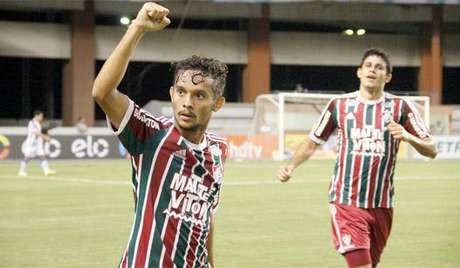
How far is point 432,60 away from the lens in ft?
185

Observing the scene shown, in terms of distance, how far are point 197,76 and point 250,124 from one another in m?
44.2

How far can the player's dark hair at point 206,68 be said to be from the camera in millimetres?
4887

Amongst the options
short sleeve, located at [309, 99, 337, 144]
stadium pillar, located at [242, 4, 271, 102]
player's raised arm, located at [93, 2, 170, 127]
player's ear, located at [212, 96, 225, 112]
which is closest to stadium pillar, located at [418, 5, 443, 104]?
stadium pillar, located at [242, 4, 271, 102]

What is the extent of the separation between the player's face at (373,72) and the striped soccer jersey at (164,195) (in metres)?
3.96

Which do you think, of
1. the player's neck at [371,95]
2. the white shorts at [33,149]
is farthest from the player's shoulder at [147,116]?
the white shorts at [33,149]

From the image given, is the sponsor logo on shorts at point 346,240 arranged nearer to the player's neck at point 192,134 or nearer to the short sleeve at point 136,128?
the player's neck at point 192,134

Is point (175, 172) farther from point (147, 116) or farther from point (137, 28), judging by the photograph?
point (137, 28)

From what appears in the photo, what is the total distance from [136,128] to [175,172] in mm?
332

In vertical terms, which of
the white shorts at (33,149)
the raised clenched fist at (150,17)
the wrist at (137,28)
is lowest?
the white shorts at (33,149)

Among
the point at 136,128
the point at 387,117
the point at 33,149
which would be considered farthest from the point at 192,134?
the point at 33,149

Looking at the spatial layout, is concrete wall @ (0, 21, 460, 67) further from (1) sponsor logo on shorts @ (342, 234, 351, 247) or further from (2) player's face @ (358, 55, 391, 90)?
(1) sponsor logo on shorts @ (342, 234, 351, 247)

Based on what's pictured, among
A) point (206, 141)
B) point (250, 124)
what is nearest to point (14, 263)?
point (206, 141)

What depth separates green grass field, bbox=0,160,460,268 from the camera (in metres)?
12.0

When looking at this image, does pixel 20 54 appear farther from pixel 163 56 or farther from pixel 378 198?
pixel 378 198
